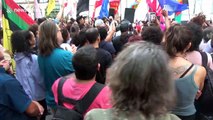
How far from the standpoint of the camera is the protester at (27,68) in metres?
4.22

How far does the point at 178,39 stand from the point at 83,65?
101cm

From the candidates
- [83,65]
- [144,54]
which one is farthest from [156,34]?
[144,54]

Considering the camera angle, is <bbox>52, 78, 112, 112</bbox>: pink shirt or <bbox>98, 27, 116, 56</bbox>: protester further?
<bbox>98, 27, 116, 56</bbox>: protester

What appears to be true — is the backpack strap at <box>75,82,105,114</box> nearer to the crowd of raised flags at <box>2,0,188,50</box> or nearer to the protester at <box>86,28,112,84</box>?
the protester at <box>86,28,112,84</box>

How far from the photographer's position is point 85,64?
2781mm

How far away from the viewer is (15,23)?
187 inches

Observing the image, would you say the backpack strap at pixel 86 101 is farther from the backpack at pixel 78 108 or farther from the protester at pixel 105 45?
the protester at pixel 105 45

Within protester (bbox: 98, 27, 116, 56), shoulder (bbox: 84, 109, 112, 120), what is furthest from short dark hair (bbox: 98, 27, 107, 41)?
shoulder (bbox: 84, 109, 112, 120)

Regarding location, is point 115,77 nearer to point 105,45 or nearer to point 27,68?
point 27,68

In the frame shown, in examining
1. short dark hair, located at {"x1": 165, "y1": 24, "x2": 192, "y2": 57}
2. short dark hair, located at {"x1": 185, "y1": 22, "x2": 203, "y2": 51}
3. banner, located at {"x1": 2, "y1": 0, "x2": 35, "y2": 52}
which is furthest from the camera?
banner, located at {"x1": 2, "y1": 0, "x2": 35, "y2": 52}

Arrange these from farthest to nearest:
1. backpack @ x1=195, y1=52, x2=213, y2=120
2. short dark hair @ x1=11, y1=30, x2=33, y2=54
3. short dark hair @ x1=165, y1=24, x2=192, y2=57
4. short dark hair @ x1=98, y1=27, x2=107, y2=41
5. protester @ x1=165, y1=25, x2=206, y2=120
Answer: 1. short dark hair @ x1=98, y1=27, x2=107, y2=41
2. short dark hair @ x1=11, y1=30, x2=33, y2=54
3. backpack @ x1=195, y1=52, x2=213, y2=120
4. short dark hair @ x1=165, y1=24, x2=192, y2=57
5. protester @ x1=165, y1=25, x2=206, y2=120

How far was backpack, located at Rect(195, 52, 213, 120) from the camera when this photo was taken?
3.35 m

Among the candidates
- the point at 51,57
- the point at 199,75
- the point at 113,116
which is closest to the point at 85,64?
the point at 199,75

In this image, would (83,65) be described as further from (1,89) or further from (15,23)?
(15,23)
